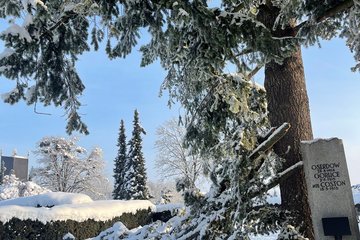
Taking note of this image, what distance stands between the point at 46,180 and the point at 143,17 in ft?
134

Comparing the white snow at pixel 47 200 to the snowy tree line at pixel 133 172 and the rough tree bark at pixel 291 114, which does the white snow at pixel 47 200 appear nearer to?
the snowy tree line at pixel 133 172

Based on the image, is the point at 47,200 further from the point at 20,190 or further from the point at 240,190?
the point at 20,190

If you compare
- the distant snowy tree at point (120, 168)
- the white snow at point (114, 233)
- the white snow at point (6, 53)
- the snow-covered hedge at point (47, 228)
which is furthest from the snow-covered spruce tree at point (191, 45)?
the distant snowy tree at point (120, 168)

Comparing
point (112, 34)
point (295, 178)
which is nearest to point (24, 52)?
point (112, 34)

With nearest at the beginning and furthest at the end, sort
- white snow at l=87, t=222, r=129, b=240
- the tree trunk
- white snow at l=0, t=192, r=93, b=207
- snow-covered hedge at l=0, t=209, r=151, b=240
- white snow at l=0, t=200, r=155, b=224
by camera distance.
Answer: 1. the tree trunk
2. white snow at l=87, t=222, r=129, b=240
3. snow-covered hedge at l=0, t=209, r=151, b=240
4. white snow at l=0, t=200, r=155, b=224
5. white snow at l=0, t=192, r=93, b=207

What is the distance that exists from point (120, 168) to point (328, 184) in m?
35.1

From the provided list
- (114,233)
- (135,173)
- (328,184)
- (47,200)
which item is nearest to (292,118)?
(328,184)

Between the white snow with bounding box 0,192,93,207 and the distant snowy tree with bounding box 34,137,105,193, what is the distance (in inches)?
848

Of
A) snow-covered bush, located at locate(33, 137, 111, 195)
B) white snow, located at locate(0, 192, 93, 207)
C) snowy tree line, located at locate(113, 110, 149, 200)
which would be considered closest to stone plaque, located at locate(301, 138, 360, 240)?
white snow, located at locate(0, 192, 93, 207)

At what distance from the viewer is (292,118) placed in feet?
19.4

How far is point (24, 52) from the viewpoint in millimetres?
5148

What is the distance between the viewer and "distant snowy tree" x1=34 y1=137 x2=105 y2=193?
4084 cm

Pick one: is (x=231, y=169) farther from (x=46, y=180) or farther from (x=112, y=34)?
(x=46, y=180)

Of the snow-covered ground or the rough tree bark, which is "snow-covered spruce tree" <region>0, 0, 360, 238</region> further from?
the snow-covered ground
